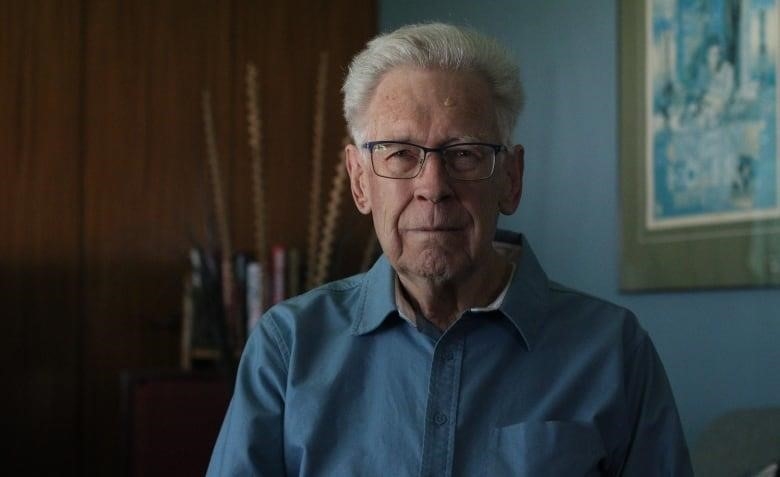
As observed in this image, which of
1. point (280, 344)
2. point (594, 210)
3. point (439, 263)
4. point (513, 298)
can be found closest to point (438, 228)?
point (439, 263)

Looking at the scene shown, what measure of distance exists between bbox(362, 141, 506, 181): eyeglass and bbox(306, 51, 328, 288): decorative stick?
206cm

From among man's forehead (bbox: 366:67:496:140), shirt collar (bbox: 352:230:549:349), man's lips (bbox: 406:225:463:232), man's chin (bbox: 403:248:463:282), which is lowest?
shirt collar (bbox: 352:230:549:349)

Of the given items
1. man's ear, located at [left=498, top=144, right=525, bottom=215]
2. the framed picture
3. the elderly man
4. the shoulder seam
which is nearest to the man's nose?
the elderly man

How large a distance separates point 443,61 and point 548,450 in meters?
0.52

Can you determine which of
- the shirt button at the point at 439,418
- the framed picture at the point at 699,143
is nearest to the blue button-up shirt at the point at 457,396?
the shirt button at the point at 439,418

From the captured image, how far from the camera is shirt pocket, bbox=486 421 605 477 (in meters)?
1.42

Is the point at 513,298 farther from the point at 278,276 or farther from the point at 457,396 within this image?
the point at 278,276

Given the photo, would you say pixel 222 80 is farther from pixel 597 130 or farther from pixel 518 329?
pixel 518 329

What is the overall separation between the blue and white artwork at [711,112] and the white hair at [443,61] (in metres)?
0.95

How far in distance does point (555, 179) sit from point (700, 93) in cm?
61

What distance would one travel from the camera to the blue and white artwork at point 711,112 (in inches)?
91.9

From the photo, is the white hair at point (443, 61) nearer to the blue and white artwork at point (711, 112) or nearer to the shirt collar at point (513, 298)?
the shirt collar at point (513, 298)

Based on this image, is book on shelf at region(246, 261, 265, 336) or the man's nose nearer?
the man's nose

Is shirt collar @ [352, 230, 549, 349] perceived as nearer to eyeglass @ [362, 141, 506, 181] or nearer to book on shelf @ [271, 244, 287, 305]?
eyeglass @ [362, 141, 506, 181]
